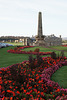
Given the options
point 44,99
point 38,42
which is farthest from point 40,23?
point 44,99

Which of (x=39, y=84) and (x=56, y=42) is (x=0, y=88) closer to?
(x=39, y=84)

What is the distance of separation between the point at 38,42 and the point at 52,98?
2798 centimetres

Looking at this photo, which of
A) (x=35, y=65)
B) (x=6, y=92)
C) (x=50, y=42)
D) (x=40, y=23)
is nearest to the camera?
(x=6, y=92)

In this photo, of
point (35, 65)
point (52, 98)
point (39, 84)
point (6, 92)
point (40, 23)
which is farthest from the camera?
point (40, 23)

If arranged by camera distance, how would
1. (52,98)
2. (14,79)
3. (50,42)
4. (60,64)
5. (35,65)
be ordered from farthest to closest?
1. (50,42)
2. (60,64)
3. (35,65)
4. (14,79)
5. (52,98)

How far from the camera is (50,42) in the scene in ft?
118

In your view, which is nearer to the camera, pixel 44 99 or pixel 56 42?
pixel 44 99

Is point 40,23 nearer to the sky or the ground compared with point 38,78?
nearer to the sky

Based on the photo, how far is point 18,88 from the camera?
598 cm

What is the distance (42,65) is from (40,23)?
73.4ft

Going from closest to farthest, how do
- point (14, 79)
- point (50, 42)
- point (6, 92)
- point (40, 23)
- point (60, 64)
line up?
point (6, 92)
point (14, 79)
point (60, 64)
point (40, 23)
point (50, 42)

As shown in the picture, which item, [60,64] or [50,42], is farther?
[50,42]

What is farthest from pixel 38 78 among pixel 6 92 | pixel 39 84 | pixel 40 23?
pixel 40 23

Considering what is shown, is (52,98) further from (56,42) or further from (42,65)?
(56,42)
